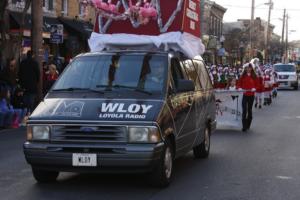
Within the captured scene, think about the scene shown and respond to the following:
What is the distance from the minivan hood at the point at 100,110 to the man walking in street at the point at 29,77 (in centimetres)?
814

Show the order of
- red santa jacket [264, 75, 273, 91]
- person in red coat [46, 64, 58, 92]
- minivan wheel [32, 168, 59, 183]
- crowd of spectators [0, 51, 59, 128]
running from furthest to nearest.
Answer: red santa jacket [264, 75, 273, 91] < person in red coat [46, 64, 58, 92] < crowd of spectators [0, 51, 59, 128] < minivan wheel [32, 168, 59, 183]

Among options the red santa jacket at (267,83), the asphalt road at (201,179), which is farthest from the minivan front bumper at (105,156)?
the red santa jacket at (267,83)

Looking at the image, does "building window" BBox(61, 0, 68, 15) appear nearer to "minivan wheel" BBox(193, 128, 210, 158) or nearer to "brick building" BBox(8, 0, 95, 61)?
"brick building" BBox(8, 0, 95, 61)

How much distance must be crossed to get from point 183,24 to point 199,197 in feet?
11.8

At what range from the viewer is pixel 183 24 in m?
9.94

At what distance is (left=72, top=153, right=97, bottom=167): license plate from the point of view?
7.10 m

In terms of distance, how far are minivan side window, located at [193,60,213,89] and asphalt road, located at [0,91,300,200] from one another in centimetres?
125

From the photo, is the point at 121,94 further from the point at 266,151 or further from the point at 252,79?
the point at 252,79

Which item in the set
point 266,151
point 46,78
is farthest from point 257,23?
point 266,151

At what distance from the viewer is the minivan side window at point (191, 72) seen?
934 centimetres

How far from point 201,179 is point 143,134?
1.60m

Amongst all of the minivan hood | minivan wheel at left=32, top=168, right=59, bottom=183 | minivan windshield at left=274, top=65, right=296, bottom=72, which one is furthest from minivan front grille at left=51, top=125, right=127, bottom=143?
minivan windshield at left=274, top=65, right=296, bottom=72

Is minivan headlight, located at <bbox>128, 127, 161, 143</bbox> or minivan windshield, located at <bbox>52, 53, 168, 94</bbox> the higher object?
minivan windshield, located at <bbox>52, 53, 168, 94</bbox>

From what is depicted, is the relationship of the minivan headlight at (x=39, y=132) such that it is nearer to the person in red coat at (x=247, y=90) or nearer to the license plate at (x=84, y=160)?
the license plate at (x=84, y=160)
